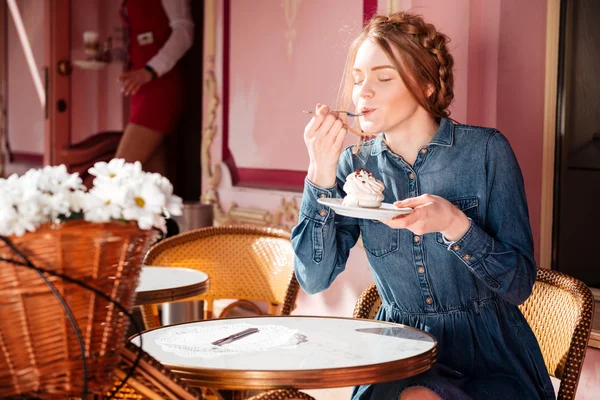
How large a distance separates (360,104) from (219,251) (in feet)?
3.56

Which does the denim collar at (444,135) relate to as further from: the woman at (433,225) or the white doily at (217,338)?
the white doily at (217,338)

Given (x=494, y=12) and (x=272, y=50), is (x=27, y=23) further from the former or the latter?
(x=494, y=12)

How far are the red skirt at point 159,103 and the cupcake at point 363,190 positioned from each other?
10.0 ft

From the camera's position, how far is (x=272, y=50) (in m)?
3.63

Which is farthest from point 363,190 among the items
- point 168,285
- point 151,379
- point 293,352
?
point 168,285

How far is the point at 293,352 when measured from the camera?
4.66ft

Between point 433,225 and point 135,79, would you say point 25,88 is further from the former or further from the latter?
point 433,225

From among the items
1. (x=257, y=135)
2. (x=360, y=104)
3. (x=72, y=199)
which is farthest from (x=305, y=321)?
(x=257, y=135)

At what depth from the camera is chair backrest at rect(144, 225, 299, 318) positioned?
8.57ft

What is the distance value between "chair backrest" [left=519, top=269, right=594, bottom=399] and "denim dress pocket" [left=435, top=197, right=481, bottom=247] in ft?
0.87

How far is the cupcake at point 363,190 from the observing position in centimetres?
160

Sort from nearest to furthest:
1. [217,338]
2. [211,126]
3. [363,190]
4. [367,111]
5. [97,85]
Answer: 1. [217,338]
2. [363,190]
3. [367,111]
4. [211,126]
5. [97,85]

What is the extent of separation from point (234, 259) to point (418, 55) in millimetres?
1137

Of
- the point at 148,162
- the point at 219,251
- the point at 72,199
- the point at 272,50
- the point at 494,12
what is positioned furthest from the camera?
the point at 148,162
